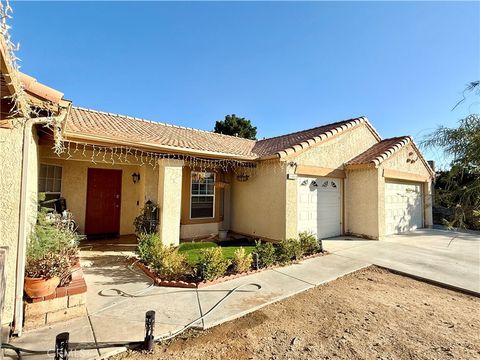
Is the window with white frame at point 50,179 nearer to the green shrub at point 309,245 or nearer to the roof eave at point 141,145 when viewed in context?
the roof eave at point 141,145

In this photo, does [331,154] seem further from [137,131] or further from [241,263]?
[137,131]

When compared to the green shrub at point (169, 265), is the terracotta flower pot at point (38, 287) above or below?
above

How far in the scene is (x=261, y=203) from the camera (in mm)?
10945

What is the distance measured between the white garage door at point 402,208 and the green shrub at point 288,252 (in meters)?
7.09

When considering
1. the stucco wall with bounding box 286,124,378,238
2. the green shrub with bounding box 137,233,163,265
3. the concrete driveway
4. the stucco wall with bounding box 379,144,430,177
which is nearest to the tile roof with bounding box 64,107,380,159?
the stucco wall with bounding box 286,124,378,238

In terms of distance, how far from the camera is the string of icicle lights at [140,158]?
782 cm

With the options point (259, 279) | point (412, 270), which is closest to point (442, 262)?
point (412, 270)

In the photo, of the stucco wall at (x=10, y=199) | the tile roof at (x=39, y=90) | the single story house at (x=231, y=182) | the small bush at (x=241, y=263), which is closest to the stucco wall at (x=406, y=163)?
the single story house at (x=231, y=182)

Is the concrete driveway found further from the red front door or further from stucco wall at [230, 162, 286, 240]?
the red front door

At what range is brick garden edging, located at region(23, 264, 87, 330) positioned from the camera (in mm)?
4025

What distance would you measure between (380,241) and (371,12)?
29.3 ft

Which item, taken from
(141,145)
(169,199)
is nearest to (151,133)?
(141,145)

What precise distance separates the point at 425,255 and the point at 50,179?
14017mm

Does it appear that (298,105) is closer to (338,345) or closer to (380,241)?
(380,241)
